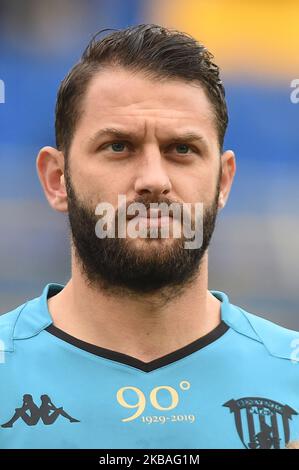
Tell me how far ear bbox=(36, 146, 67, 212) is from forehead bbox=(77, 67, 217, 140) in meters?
0.20

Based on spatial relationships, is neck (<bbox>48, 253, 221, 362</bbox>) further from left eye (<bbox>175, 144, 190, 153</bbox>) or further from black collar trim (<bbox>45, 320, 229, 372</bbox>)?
left eye (<bbox>175, 144, 190, 153</bbox>)

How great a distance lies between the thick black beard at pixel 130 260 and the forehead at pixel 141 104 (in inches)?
8.8

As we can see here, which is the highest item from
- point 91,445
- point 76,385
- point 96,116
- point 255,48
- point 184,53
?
point 255,48

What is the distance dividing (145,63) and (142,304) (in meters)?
0.79

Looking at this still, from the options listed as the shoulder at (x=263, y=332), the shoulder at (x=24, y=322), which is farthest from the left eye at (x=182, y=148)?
the shoulder at (x=24, y=322)

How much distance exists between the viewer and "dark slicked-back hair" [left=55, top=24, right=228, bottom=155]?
7.16ft

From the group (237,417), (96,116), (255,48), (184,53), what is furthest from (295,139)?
(237,417)

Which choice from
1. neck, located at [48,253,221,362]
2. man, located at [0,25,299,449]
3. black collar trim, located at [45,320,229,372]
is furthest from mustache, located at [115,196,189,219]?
black collar trim, located at [45,320,229,372]

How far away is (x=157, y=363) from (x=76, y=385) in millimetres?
266

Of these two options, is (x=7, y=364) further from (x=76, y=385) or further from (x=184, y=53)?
(x=184, y=53)

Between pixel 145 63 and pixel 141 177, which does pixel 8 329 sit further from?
pixel 145 63

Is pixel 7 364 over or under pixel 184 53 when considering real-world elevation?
under

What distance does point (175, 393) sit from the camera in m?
2.09

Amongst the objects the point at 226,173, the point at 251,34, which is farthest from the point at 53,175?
the point at 251,34
